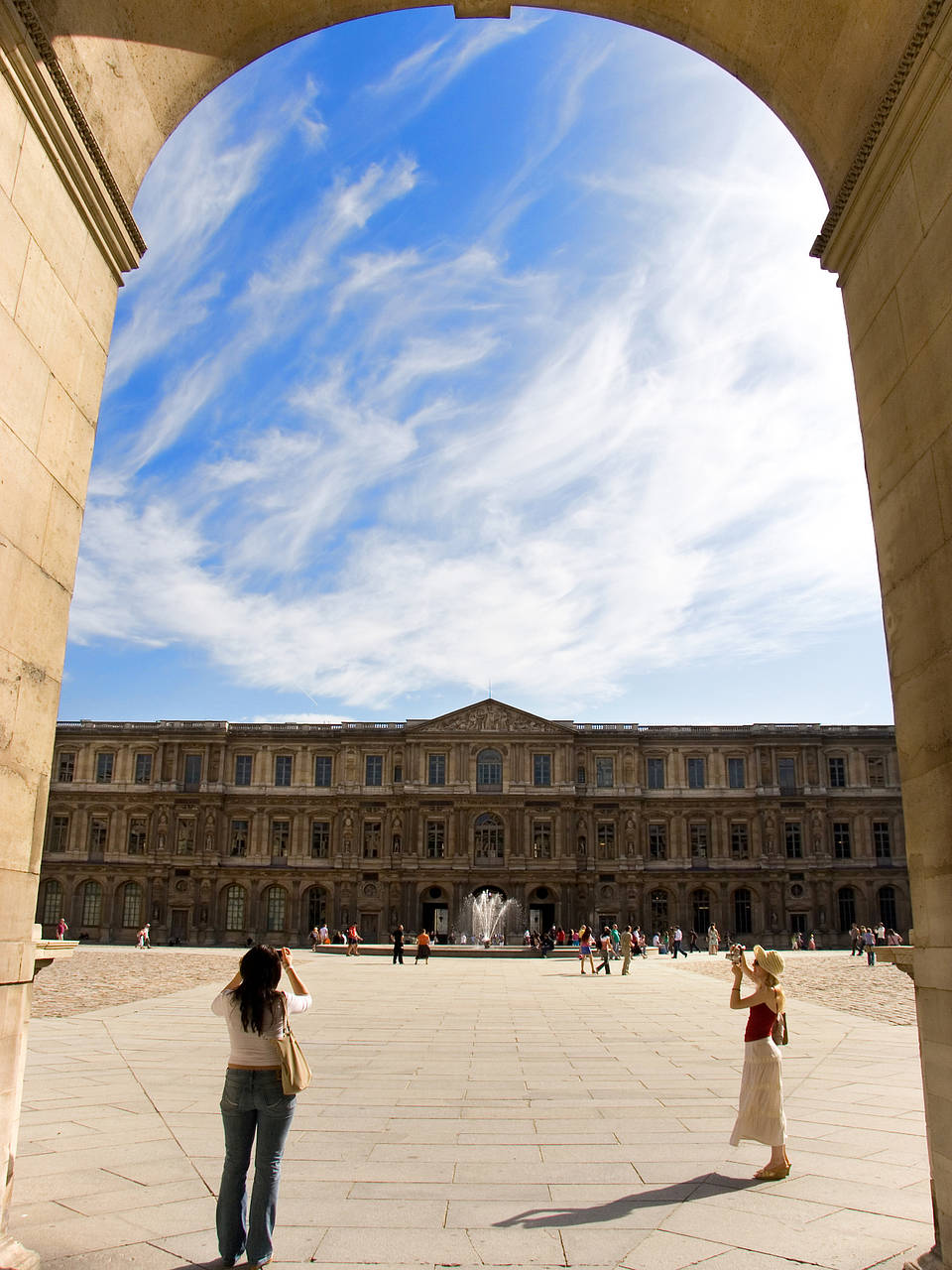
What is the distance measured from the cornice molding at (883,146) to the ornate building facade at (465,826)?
49.8 m

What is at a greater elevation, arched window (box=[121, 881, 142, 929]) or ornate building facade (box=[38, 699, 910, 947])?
ornate building facade (box=[38, 699, 910, 947])

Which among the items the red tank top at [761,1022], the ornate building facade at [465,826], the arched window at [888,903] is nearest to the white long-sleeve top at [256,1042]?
the red tank top at [761,1022]

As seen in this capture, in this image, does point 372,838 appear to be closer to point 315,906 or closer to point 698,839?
point 315,906

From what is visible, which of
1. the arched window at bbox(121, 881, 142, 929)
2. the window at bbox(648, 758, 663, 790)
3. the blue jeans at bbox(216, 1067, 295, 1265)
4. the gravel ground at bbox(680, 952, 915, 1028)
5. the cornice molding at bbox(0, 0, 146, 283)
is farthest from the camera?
the window at bbox(648, 758, 663, 790)

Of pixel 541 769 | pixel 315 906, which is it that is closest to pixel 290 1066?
pixel 541 769

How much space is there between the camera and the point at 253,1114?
190 inches

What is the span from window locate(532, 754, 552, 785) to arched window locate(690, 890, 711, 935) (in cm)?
1048

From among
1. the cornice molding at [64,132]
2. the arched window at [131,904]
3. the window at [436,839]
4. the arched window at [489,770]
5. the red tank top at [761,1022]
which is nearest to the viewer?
the cornice molding at [64,132]

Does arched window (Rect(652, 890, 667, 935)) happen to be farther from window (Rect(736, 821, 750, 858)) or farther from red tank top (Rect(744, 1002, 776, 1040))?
red tank top (Rect(744, 1002, 776, 1040))

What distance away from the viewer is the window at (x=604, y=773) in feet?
185

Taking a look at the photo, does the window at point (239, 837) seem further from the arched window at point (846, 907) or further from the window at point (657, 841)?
the arched window at point (846, 907)

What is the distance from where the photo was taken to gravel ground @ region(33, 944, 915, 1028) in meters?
18.8

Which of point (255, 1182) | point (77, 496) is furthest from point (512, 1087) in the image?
point (77, 496)

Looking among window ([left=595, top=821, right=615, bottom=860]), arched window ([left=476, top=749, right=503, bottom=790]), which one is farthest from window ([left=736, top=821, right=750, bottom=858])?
arched window ([left=476, top=749, right=503, bottom=790])
